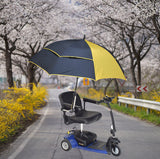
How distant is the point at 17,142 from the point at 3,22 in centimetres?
869

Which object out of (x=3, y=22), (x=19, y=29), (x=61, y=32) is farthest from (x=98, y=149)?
(x=61, y=32)

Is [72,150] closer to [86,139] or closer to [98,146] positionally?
[86,139]

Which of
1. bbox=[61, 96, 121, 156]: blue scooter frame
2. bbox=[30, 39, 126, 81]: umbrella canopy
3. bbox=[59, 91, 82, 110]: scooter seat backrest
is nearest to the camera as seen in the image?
bbox=[61, 96, 121, 156]: blue scooter frame

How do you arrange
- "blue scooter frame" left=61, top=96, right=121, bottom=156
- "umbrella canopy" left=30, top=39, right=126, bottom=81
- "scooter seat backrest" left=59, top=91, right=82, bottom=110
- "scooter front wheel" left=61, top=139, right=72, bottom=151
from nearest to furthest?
"blue scooter frame" left=61, top=96, right=121, bottom=156 < "umbrella canopy" left=30, top=39, right=126, bottom=81 < "scooter front wheel" left=61, top=139, right=72, bottom=151 < "scooter seat backrest" left=59, top=91, right=82, bottom=110

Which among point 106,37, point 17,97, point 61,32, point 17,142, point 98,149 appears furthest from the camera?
point 106,37

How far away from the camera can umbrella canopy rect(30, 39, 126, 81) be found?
4.47 metres

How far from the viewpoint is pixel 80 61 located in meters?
4.68

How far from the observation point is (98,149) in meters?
4.29

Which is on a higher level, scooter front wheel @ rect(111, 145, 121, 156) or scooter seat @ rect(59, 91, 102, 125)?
scooter seat @ rect(59, 91, 102, 125)

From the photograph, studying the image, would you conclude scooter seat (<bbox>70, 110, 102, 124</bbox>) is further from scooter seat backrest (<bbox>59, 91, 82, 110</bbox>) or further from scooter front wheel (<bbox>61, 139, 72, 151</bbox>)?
scooter front wheel (<bbox>61, 139, 72, 151</bbox>)

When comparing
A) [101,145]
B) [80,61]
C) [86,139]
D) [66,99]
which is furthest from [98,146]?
[80,61]

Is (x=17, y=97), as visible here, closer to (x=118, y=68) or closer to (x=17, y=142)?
(x=17, y=142)

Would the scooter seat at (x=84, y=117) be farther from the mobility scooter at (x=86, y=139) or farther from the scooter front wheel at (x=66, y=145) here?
the scooter front wheel at (x=66, y=145)

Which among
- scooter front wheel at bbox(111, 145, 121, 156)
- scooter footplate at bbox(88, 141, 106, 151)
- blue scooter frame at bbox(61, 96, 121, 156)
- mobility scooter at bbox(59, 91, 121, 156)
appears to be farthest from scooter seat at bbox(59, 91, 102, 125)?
scooter front wheel at bbox(111, 145, 121, 156)
